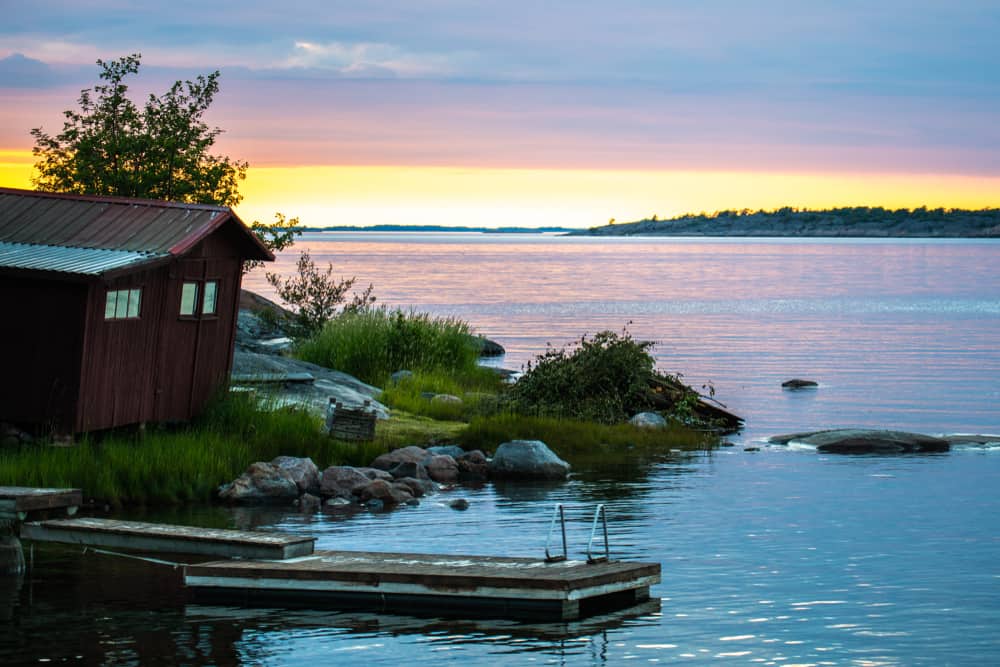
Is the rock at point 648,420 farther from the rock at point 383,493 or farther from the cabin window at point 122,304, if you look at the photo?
the cabin window at point 122,304

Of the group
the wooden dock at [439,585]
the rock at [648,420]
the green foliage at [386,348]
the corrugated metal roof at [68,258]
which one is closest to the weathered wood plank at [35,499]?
the wooden dock at [439,585]

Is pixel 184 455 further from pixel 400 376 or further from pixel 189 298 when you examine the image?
pixel 400 376

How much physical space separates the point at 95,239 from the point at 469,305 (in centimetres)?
6953

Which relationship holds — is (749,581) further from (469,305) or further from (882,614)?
(469,305)

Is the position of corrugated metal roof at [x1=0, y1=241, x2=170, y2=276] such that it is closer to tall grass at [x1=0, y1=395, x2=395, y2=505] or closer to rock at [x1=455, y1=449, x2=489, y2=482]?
tall grass at [x1=0, y1=395, x2=395, y2=505]

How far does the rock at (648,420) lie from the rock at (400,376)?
6270 millimetres

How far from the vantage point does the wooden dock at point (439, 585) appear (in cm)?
1429

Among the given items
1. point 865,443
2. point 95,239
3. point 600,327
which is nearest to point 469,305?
point 600,327

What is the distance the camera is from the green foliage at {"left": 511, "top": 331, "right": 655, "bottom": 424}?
99.9 feet

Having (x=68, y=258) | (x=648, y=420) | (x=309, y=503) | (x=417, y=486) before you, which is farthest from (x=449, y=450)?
(x=68, y=258)

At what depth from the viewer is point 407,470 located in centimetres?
2336

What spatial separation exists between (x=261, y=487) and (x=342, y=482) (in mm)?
1307

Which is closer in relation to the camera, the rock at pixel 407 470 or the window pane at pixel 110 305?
the window pane at pixel 110 305

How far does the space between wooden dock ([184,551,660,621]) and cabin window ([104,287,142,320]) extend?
6.76m
